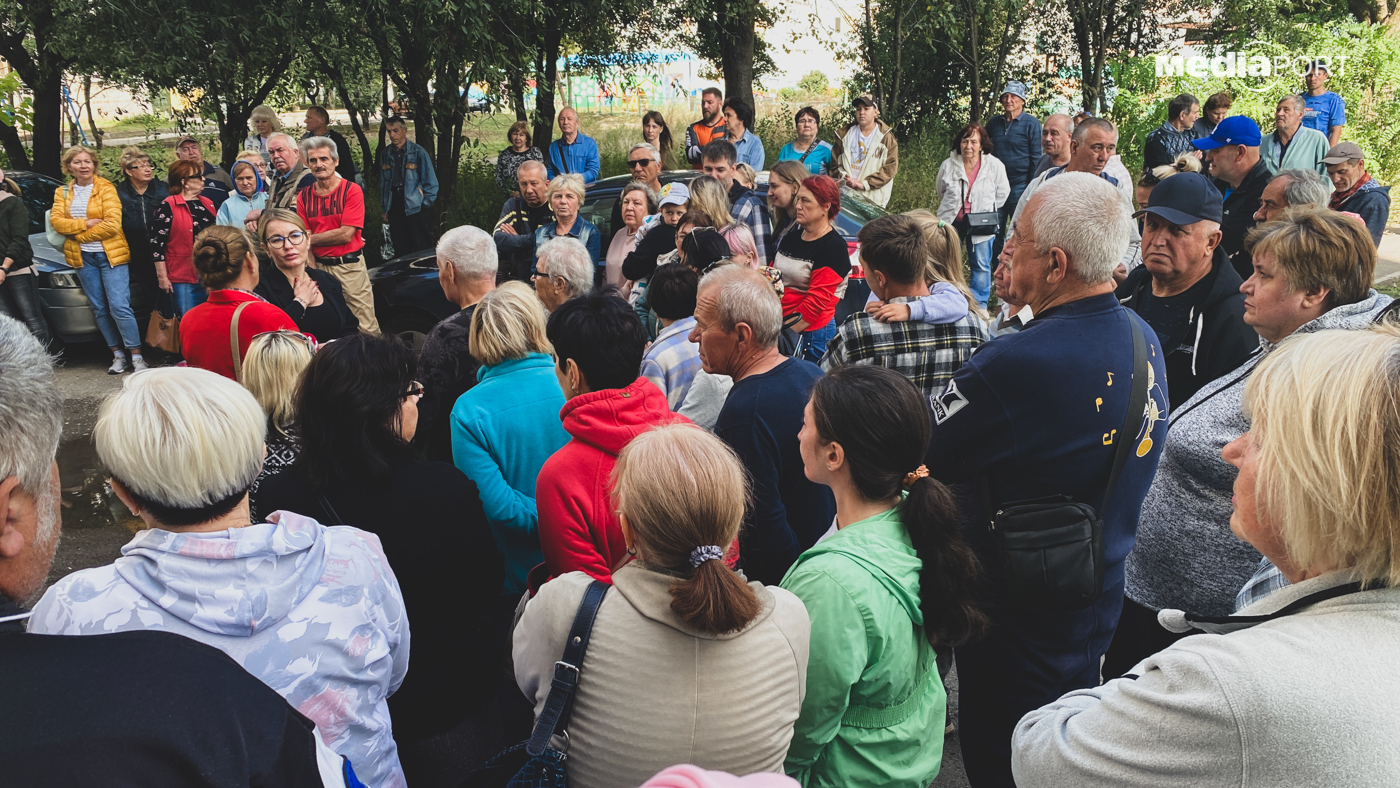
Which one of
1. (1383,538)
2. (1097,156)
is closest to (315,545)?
(1383,538)

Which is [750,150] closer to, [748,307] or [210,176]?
[210,176]

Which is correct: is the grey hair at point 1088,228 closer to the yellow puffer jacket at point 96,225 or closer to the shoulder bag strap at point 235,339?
the shoulder bag strap at point 235,339

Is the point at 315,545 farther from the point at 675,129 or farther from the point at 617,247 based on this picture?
the point at 675,129

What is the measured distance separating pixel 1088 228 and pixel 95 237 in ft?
27.4

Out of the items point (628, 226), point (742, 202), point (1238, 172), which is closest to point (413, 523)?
point (628, 226)

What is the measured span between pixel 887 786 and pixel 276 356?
245 centimetres

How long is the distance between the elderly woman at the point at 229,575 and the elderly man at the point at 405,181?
27.9 ft

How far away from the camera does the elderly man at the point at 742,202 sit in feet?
20.2

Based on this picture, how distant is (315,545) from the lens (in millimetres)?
1900

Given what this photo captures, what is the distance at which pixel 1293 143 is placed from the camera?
28.7 ft

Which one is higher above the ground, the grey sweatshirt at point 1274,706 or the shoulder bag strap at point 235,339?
the shoulder bag strap at point 235,339

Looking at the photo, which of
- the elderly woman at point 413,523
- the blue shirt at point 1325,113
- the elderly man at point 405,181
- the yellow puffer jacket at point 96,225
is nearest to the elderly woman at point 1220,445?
the elderly woman at point 413,523

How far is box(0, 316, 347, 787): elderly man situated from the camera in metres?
1.05

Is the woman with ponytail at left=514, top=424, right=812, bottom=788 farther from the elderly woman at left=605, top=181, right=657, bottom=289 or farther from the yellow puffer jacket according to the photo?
the yellow puffer jacket
